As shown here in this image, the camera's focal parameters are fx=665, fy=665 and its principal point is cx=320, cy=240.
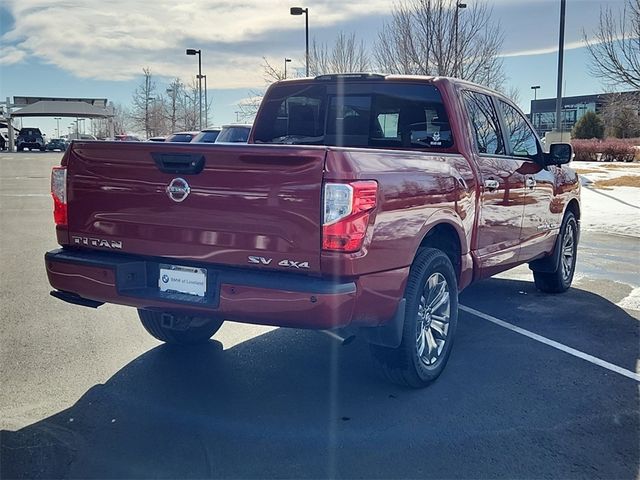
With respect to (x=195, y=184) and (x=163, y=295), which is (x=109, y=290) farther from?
(x=195, y=184)

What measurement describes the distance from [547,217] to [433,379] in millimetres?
2783

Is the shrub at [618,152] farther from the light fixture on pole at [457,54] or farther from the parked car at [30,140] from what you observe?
the parked car at [30,140]

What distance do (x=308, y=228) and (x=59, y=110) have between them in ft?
244

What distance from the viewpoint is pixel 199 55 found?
114 feet

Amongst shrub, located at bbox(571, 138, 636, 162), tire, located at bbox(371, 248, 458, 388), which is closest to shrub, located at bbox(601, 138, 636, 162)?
shrub, located at bbox(571, 138, 636, 162)

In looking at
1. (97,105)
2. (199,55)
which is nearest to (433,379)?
(199,55)

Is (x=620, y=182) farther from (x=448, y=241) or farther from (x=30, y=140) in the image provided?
(x=30, y=140)

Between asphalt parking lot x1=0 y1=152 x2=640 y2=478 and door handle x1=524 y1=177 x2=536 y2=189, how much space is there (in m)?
1.19

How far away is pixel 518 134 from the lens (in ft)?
20.3

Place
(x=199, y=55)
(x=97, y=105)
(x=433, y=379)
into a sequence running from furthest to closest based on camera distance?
(x=97, y=105) < (x=199, y=55) < (x=433, y=379)

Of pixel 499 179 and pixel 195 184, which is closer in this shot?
pixel 195 184

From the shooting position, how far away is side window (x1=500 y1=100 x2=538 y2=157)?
5976 mm

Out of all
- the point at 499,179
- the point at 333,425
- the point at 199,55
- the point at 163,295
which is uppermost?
the point at 199,55

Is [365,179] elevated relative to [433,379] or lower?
elevated
